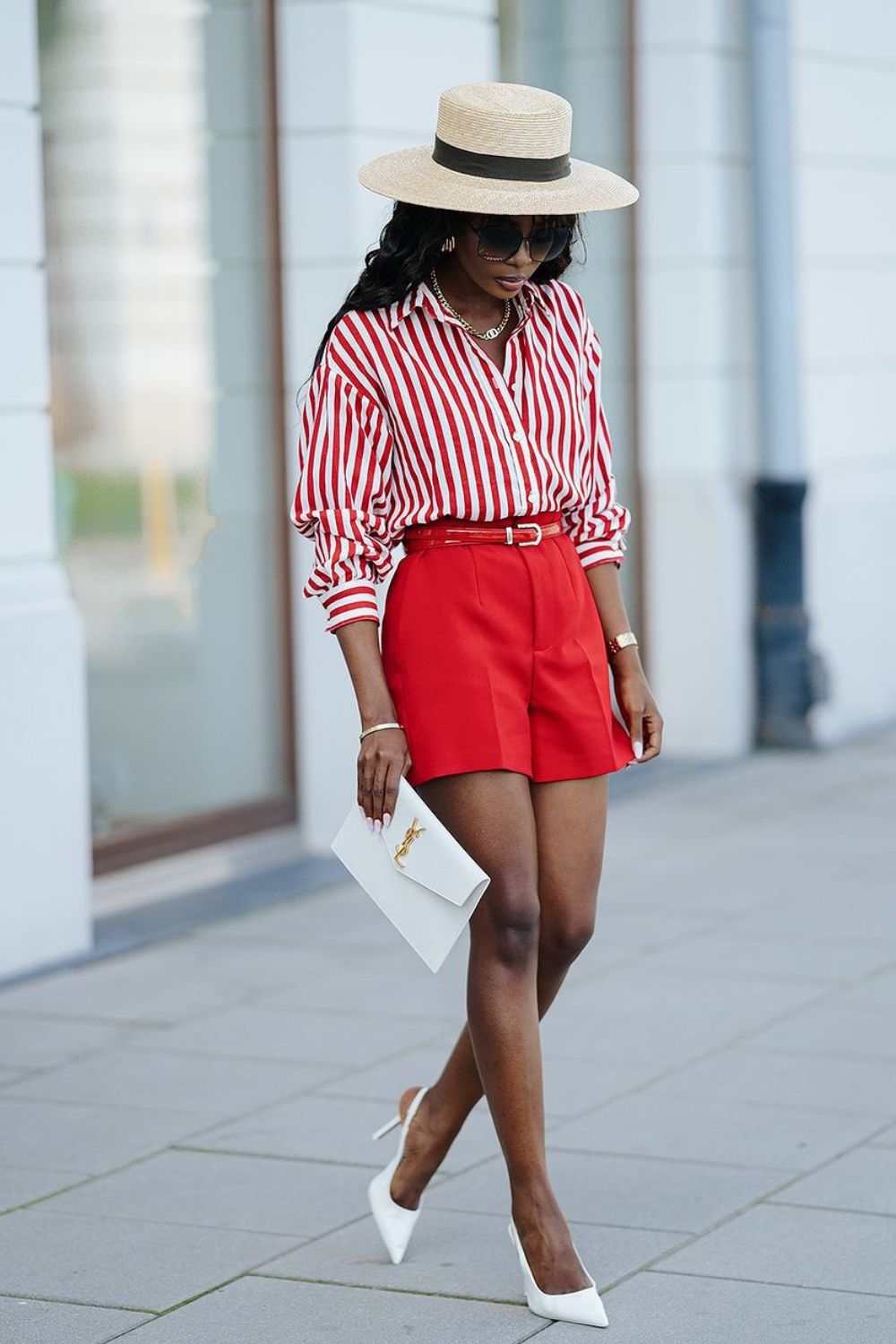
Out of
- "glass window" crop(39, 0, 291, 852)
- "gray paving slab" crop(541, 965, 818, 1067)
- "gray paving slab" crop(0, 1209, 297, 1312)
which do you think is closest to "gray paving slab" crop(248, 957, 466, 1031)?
"gray paving slab" crop(541, 965, 818, 1067)

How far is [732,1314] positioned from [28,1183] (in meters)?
1.48

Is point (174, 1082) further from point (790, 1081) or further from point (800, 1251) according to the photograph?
point (800, 1251)

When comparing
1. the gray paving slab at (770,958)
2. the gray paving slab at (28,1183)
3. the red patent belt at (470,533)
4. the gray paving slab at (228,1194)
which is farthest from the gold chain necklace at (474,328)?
the gray paving slab at (770,958)

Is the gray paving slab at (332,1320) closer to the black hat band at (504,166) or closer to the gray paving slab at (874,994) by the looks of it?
the black hat band at (504,166)

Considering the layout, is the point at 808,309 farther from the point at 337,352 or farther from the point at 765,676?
the point at 337,352

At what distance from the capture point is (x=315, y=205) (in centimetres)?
775

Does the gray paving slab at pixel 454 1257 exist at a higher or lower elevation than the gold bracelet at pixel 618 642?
lower

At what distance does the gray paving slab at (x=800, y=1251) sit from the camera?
3941 mm

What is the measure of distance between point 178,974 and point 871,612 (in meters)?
5.48

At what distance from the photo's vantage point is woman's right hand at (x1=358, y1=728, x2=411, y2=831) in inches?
147

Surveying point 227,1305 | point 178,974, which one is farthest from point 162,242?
point 227,1305

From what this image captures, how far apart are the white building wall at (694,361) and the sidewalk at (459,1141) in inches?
101

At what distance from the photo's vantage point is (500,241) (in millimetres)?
3734

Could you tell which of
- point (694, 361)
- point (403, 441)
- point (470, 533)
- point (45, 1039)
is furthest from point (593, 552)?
point (694, 361)
